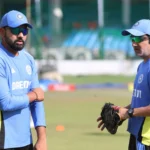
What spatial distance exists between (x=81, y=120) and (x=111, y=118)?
788 cm

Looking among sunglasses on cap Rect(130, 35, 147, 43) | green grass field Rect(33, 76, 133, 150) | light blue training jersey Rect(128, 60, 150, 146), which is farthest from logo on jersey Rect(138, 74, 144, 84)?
green grass field Rect(33, 76, 133, 150)

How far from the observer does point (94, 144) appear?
35.6ft

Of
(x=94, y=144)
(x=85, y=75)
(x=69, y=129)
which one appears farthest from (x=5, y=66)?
(x=85, y=75)

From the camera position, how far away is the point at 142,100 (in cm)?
609

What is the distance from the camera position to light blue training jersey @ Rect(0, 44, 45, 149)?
5.68 meters

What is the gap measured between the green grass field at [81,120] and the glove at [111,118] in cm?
409

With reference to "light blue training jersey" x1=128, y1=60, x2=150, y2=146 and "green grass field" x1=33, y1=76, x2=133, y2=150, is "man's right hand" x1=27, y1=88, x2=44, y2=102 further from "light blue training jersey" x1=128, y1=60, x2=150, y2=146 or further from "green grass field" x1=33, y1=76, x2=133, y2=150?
"green grass field" x1=33, y1=76, x2=133, y2=150

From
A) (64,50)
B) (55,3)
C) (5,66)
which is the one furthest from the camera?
(55,3)

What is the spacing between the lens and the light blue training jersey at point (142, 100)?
606 centimetres

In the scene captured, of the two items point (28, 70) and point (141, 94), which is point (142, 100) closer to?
point (141, 94)

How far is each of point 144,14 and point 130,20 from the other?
4.31 feet

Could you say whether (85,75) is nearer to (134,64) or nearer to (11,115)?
(134,64)

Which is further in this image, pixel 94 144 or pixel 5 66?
pixel 94 144

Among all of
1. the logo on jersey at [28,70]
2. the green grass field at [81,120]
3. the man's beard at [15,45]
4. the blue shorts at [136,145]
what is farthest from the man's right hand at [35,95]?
the green grass field at [81,120]
